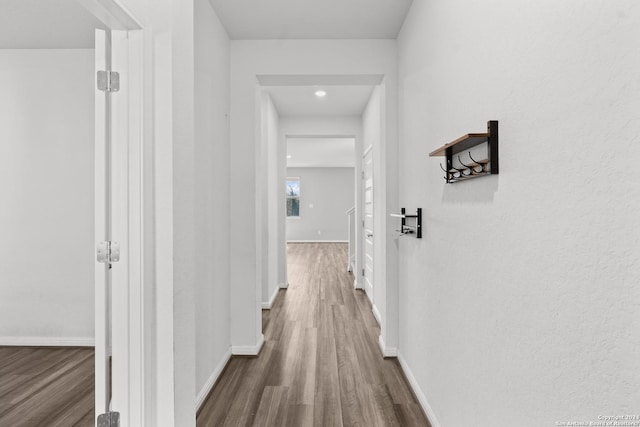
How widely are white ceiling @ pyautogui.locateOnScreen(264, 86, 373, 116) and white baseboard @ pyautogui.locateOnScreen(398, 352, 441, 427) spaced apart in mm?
3005

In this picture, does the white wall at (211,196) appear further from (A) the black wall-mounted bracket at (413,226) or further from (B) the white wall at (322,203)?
(B) the white wall at (322,203)

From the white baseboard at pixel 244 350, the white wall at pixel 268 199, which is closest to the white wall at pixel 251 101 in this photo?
the white baseboard at pixel 244 350

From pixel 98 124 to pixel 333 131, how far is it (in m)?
4.16

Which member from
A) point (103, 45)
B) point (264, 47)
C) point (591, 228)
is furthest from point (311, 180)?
point (591, 228)

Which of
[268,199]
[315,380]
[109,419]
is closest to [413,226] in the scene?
[315,380]

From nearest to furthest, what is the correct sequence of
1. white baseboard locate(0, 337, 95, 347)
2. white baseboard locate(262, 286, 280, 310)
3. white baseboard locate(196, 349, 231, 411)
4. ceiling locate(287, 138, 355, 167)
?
white baseboard locate(196, 349, 231, 411) → white baseboard locate(0, 337, 95, 347) → white baseboard locate(262, 286, 280, 310) → ceiling locate(287, 138, 355, 167)

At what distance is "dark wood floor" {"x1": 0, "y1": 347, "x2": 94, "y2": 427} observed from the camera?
2.15 m

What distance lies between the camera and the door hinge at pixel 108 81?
1450 millimetres

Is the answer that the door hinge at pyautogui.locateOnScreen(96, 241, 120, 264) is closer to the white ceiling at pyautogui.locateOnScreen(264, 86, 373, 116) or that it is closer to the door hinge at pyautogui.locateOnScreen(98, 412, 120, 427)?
the door hinge at pyautogui.locateOnScreen(98, 412, 120, 427)

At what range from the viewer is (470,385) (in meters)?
1.49

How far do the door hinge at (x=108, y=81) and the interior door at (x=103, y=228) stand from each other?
0.02 metres

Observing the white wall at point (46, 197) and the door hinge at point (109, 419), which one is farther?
the white wall at point (46, 197)

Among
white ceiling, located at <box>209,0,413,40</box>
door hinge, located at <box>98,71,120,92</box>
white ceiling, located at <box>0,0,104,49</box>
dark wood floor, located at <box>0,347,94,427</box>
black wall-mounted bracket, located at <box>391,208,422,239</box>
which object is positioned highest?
white ceiling, located at <box>0,0,104,49</box>

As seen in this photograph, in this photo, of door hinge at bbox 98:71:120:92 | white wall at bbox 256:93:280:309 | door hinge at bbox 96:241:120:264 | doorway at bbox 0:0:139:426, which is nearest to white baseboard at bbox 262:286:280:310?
white wall at bbox 256:93:280:309
